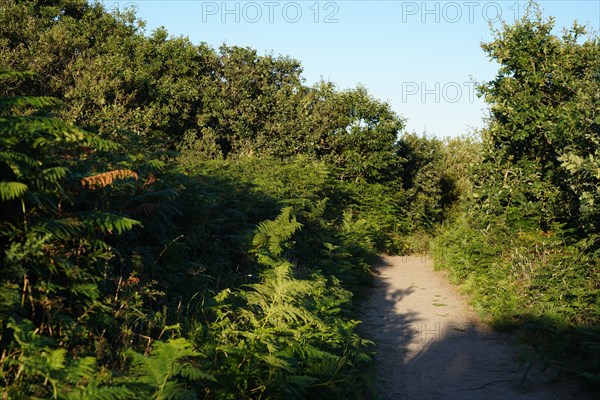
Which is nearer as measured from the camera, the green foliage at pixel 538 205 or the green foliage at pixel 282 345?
the green foliage at pixel 282 345

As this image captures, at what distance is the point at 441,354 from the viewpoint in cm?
941

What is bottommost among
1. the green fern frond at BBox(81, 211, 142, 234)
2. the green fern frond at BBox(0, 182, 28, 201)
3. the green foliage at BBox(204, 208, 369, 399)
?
the green foliage at BBox(204, 208, 369, 399)

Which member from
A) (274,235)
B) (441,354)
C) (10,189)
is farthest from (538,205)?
(10,189)

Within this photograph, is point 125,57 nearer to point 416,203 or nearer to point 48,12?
point 48,12

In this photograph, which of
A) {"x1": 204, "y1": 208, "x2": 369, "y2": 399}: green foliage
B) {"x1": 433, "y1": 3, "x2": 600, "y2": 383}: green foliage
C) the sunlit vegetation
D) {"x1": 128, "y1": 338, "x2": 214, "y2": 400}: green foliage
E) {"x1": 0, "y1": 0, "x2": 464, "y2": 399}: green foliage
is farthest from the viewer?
{"x1": 433, "y1": 3, "x2": 600, "y2": 383}: green foliage

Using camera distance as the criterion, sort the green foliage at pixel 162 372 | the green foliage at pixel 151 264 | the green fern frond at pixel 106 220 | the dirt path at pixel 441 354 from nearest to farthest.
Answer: the green foliage at pixel 162 372 → the green foliage at pixel 151 264 → the green fern frond at pixel 106 220 → the dirt path at pixel 441 354

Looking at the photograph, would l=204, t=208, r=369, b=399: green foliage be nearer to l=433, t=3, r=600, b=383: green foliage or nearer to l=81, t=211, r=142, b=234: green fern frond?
l=81, t=211, r=142, b=234: green fern frond

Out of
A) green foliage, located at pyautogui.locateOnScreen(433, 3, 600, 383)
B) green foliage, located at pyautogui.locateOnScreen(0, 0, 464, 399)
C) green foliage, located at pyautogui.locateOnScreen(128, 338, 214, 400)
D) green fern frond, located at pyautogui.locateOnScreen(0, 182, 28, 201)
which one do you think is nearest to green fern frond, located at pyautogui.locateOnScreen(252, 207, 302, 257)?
green foliage, located at pyautogui.locateOnScreen(0, 0, 464, 399)

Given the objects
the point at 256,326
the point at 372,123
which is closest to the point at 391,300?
the point at 256,326

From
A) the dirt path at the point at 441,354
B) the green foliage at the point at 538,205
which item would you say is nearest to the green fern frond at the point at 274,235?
the dirt path at the point at 441,354

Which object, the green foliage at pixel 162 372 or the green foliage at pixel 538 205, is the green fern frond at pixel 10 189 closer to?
the green foliage at pixel 162 372

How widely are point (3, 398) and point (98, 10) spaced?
1052 inches

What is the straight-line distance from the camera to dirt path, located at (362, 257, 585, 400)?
7824 millimetres

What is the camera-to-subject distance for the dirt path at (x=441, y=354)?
7.82 m
